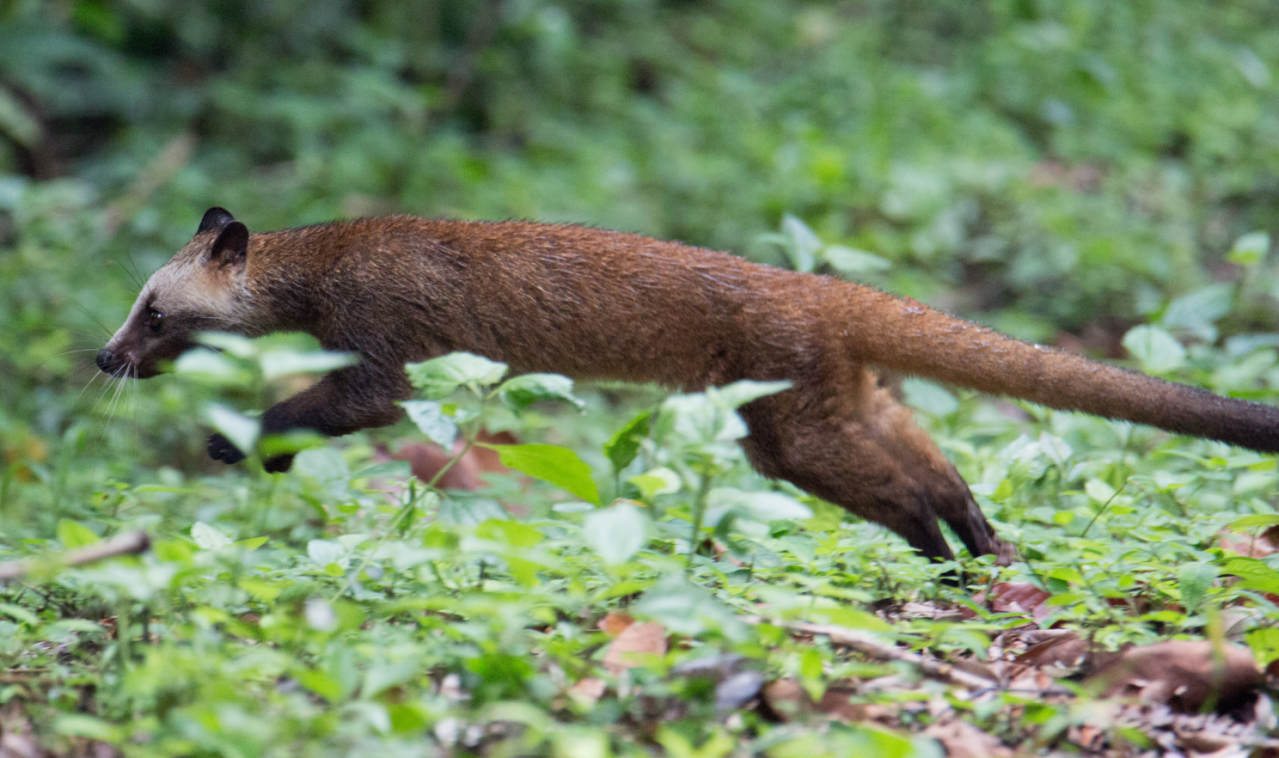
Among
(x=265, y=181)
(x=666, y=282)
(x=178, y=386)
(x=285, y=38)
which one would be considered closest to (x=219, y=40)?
(x=285, y=38)

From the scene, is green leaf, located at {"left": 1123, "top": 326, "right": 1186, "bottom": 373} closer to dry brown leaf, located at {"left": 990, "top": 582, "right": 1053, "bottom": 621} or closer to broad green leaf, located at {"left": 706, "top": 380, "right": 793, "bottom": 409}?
dry brown leaf, located at {"left": 990, "top": 582, "right": 1053, "bottom": 621}

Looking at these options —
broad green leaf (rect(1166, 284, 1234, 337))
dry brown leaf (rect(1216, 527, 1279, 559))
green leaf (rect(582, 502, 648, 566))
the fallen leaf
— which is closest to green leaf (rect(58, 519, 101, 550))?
green leaf (rect(582, 502, 648, 566))

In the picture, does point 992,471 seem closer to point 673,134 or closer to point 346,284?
point 346,284

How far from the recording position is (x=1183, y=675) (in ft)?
9.98

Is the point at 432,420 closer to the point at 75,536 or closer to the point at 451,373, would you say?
the point at 451,373

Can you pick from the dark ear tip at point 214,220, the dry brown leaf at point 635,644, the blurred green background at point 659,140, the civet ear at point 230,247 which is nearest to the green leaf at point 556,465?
the dry brown leaf at point 635,644

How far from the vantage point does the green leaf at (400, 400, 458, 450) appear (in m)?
3.10

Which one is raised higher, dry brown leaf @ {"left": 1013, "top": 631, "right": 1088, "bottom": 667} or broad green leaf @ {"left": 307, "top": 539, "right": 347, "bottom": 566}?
broad green leaf @ {"left": 307, "top": 539, "right": 347, "bottom": 566}

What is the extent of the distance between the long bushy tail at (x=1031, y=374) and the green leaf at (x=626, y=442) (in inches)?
49.3

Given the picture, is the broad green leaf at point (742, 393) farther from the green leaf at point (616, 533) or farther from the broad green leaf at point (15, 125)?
the broad green leaf at point (15, 125)

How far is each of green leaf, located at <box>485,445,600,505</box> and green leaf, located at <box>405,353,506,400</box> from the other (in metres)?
0.21

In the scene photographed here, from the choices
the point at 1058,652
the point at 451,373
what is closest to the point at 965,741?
the point at 1058,652

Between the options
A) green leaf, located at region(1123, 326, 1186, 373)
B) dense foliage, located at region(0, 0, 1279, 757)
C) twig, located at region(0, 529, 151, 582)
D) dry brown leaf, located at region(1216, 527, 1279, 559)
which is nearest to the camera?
twig, located at region(0, 529, 151, 582)

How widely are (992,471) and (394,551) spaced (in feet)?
9.09
